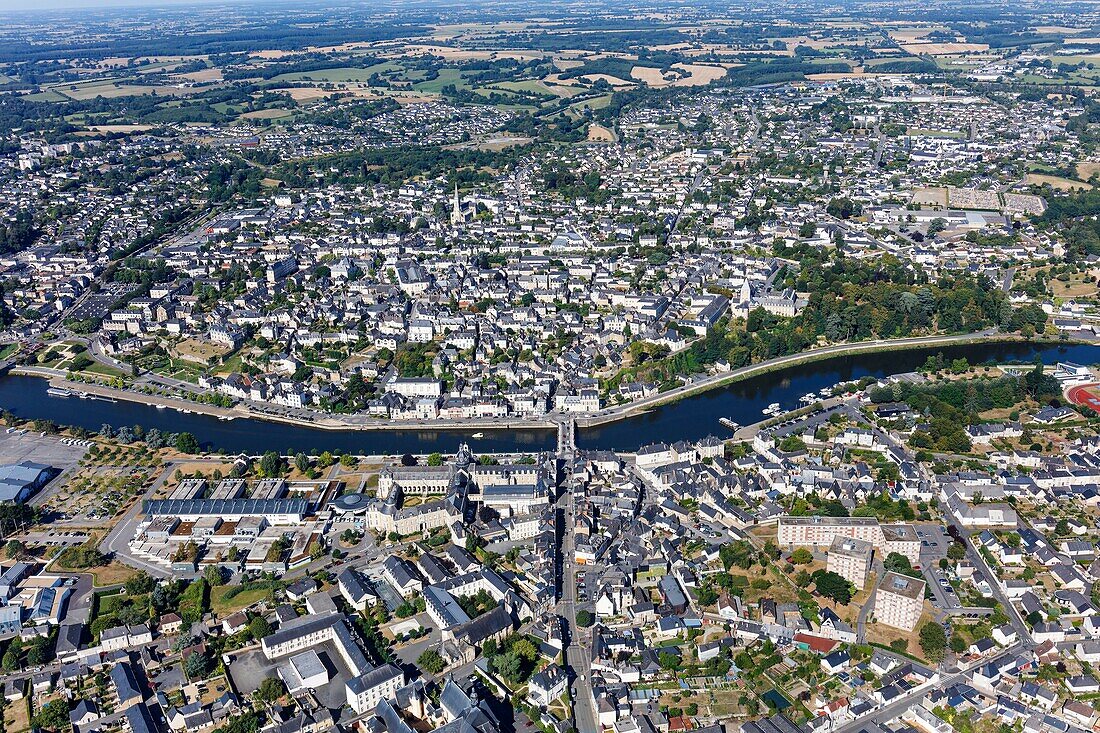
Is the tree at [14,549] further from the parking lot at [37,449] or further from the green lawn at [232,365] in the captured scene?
the green lawn at [232,365]

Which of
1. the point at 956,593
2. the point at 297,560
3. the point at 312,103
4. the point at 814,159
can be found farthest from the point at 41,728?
the point at 312,103

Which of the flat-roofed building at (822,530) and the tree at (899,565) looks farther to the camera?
the flat-roofed building at (822,530)

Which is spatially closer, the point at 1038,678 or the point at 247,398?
the point at 1038,678

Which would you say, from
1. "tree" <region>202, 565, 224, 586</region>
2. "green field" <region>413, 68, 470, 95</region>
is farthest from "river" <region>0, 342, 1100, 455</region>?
"green field" <region>413, 68, 470, 95</region>

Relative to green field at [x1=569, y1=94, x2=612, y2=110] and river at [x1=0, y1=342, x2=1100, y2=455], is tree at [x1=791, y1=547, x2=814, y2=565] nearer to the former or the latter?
river at [x1=0, y1=342, x2=1100, y2=455]

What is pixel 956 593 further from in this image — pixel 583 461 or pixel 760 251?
pixel 760 251

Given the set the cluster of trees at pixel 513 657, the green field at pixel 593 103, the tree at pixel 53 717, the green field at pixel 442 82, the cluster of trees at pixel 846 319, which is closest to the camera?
the tree at pixel 53 717

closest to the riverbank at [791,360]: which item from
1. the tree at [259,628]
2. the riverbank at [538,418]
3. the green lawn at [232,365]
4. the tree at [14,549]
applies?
the riverbank at [538,418]
